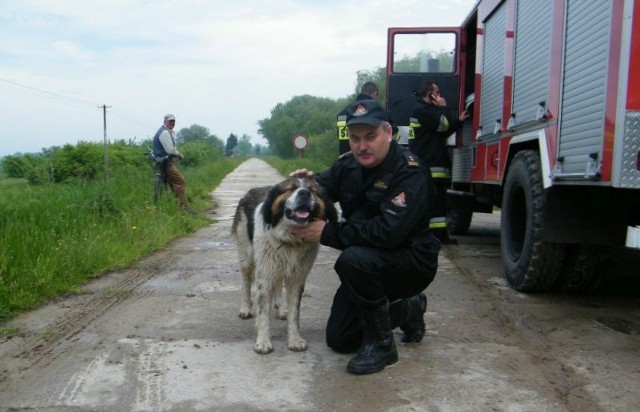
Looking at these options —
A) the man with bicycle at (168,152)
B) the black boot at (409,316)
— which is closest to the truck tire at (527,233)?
the black boot at (409,316)

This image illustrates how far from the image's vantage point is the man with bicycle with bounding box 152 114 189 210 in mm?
10609

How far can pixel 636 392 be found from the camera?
9.97ft

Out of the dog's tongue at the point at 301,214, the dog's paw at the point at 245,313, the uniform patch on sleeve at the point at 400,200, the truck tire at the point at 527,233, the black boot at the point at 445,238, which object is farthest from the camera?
the black boot at the point at 445,238

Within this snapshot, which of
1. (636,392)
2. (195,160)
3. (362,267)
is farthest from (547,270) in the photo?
(195,160)

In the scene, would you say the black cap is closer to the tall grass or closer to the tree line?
the tall grass

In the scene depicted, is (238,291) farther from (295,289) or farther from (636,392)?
(636,392)

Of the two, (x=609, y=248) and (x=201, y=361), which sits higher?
(x=609, y=248)

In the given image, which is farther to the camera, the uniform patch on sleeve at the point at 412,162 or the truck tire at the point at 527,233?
the truck tire at the point at 527,233

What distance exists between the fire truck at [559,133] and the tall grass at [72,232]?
13.6ft

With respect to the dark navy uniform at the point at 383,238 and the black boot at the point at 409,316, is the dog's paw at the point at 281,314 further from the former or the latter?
the black boot at the point at 409,316

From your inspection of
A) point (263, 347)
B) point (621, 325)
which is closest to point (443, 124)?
point (621, 325)

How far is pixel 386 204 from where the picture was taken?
3408 mm

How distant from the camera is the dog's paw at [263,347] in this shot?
12.1 ft

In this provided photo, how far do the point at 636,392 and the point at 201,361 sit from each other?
2463mm
